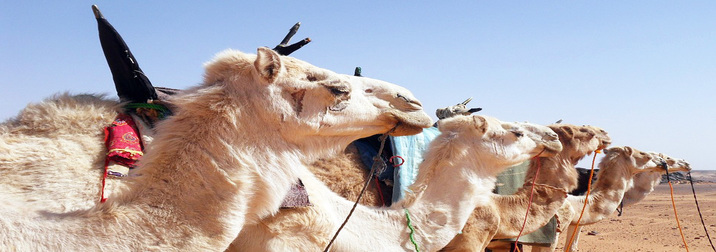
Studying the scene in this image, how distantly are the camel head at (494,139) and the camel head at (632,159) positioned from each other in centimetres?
463

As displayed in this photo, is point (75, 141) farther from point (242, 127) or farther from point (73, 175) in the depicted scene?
point (242, 127)

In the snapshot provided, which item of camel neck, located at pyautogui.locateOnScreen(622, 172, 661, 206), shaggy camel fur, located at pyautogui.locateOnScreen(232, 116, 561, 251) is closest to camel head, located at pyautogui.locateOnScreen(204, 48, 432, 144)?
shaggy camel fur, located at pyautogui.locateOnScreen(232, 116, 561, 251)

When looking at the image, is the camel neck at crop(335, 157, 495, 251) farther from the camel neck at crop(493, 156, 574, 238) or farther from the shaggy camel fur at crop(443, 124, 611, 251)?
the camel neck at crop(493, 156, 574, 238)

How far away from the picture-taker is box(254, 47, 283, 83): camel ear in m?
2.65

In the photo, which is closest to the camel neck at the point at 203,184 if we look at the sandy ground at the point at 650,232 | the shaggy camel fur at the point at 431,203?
the shaggy camel fur at the point at 431,203

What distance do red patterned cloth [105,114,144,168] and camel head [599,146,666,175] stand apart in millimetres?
8467

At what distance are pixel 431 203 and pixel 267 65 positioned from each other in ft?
8.13

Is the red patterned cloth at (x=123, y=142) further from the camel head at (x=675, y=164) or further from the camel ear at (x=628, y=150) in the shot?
the camel head at (x=675, y=164)

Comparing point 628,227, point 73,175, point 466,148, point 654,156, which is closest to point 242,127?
point 73,175

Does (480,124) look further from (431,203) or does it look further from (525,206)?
(525,206)

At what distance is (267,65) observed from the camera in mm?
2670

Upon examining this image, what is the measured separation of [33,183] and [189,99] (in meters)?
0.91

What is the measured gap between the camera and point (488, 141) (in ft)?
18.3

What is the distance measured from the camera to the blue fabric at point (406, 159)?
5.60 m
